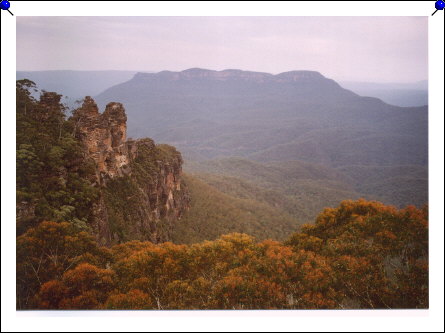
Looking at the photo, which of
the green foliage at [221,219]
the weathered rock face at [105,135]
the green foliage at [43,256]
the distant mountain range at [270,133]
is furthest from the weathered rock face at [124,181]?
the distant mountain range at [270,133]

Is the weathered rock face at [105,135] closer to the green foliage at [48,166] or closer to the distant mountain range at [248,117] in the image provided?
the green foliage at [48,166]

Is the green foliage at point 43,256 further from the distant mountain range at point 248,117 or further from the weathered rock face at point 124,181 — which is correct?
the distant mountain range at point 248,117

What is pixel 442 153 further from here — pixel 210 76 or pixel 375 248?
pixel 210 76

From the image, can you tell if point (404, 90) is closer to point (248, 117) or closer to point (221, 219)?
point (221, 219)

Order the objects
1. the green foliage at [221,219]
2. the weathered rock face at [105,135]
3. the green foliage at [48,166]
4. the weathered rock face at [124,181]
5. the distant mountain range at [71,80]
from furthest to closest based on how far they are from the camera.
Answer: the green foliage at [221,219] < the weathered rock face at [105,135] < the weathered rock face at [124,181] < the distant mountain range at [71,80] < the green foliage at [48,166]

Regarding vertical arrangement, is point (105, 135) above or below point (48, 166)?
above

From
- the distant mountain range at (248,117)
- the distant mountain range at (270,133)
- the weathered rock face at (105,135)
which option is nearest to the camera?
the weathered rock face at (105,135)

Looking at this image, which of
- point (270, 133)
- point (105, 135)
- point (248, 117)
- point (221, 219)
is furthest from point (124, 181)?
point (270, 133)

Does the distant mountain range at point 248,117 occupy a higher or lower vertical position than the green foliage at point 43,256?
higher

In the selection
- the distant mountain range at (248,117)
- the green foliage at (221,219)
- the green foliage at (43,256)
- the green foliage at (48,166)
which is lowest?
the green foliage at (221,219)

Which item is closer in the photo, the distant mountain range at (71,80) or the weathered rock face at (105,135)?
the distant mountain range at (71,80)

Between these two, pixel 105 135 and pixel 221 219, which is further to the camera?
pixel 221 219
